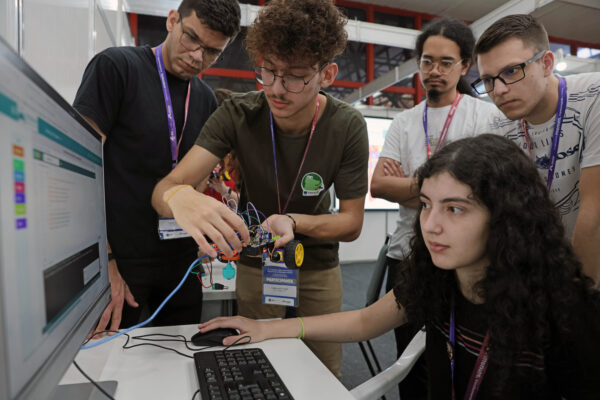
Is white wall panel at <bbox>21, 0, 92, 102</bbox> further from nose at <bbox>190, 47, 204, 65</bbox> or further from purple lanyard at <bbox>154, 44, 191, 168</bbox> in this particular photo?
nose at <bbox>190, 47, 204, 65</bbox>

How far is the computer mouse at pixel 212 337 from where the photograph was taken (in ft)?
3.31

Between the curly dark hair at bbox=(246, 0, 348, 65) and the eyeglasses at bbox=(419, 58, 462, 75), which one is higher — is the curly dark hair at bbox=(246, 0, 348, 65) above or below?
below

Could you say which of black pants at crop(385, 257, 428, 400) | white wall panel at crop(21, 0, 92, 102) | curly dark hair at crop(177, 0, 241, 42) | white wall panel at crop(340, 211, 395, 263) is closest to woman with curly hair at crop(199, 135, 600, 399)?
black pants at crop(385, 257, 428, 400)

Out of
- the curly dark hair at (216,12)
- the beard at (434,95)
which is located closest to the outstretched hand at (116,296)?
the curly dark hair at (216,12)

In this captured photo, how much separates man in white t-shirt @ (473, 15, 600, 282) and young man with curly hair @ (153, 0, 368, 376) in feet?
1.71

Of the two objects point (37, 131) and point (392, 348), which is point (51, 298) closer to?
point (37, 131)

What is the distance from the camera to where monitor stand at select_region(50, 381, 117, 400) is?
74 centimetres

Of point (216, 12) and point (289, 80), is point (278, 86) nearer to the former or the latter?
point (289, 80)

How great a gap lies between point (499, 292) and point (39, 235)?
0.95 meters

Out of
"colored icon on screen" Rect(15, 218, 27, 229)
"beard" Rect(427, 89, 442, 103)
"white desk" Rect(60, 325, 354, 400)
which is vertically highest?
"beard" Rect(427, 89, 442, 103)

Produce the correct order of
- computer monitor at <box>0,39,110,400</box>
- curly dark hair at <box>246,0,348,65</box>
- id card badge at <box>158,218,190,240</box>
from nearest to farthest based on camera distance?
computer monitor at <box>0,39,110,400</box> < curly dark hair at <box>246,0,348,65</box> < id card badge at <box>158,218,190,240</box>

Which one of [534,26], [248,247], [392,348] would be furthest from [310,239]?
[392,348]

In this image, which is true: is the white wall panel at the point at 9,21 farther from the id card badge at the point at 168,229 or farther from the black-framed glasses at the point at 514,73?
the black-framed glasses at the point at 514,73

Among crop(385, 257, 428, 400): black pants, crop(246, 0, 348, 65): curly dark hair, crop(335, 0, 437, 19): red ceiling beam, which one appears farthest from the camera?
crop(335, 0, 437, 19): red ceiling beam
